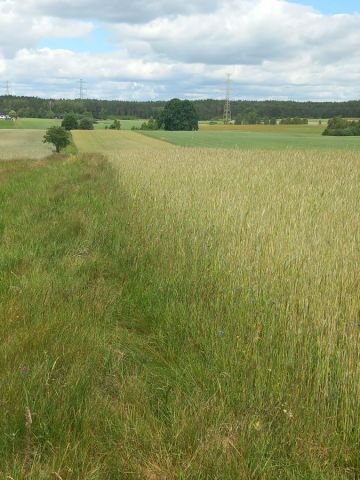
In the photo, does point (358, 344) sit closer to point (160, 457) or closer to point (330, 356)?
point (330, 356)

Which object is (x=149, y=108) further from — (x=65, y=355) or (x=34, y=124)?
(x=65, y=355)

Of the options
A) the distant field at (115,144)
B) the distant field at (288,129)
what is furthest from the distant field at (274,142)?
the distant field at (115,144)

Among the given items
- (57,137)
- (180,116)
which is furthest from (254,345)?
(180,116)

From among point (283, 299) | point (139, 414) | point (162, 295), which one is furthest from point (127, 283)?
point (139, 414)

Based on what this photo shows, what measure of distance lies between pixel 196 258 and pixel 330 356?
90.0 inches

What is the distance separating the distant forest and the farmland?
340 ft

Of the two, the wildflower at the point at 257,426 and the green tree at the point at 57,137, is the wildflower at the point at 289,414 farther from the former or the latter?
the green tree at the point at 57,137

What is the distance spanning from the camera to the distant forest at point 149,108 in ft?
371

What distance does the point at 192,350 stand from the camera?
3.29 meters

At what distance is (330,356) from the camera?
108 inches

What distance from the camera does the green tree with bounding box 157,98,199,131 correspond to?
10281cm

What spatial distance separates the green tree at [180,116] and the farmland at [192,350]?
99689 millimetres

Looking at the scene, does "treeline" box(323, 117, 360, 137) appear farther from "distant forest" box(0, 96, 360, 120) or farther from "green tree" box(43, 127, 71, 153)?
"green tree" box(43, 127, 71, 153)

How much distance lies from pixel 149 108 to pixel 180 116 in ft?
199
